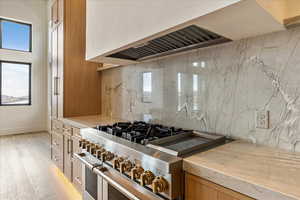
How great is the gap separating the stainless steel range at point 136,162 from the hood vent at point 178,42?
63cm

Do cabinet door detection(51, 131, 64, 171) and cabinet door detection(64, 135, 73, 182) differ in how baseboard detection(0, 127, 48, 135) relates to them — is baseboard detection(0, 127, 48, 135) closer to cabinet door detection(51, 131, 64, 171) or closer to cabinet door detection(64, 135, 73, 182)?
cabinet door detection(51, 131, 64, 171)

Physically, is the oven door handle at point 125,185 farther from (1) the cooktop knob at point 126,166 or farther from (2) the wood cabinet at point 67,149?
(2) the wood cabinet at point 67,149

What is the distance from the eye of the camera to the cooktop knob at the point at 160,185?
2.77 feet

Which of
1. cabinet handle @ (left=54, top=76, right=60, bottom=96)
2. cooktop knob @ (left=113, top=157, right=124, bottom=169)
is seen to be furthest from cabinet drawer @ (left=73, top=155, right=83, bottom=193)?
cabinet handle @ (left=54, top=76, right=60, bottom=96)

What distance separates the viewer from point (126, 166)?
1067mm

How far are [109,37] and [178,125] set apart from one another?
0.93 m

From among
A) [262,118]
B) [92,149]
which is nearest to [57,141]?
[92,149]

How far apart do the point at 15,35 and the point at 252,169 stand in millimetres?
6637

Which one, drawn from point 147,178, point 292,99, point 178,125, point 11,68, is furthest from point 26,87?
point 292,99

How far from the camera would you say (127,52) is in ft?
5.60

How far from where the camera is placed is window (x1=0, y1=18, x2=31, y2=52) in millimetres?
5141

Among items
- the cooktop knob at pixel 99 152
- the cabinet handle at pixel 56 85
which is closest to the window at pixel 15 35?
the cabinet handle at pixel 56 85

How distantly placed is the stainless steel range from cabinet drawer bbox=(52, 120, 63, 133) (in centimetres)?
115

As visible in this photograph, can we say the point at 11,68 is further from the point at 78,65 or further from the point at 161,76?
the point at 161,76
